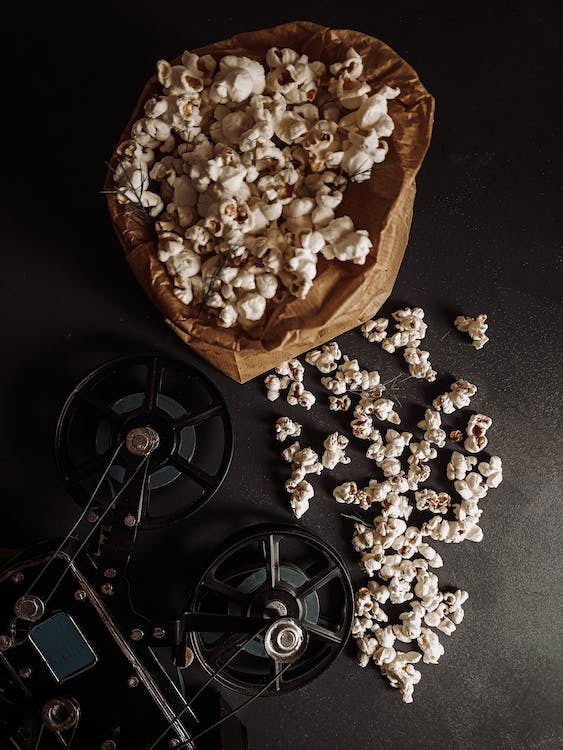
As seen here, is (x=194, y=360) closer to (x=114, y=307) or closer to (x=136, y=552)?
(x=114, y=307)

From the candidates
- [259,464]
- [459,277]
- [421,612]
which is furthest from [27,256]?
[421,612]

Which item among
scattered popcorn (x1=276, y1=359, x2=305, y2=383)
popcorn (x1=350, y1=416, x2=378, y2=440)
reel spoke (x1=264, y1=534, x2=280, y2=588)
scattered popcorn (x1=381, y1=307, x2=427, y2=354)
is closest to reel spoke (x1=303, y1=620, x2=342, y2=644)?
reel spoke (x1=264, y1=534, x2=280, y2=588)

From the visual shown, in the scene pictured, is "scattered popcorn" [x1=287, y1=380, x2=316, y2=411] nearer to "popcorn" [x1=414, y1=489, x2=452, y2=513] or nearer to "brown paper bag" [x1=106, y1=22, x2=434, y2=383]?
"brown paper bag" [x1=106, y1=22, x2=434, y2=383]

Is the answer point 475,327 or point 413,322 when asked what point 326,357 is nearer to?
point 413,322

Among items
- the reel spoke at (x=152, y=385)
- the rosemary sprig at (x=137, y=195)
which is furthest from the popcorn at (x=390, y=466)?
the rosemary sprig at (x=137, y=195)

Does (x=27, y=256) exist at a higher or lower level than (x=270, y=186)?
lower

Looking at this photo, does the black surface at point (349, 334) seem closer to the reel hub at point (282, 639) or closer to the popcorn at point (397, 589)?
the popcorn at point (397, 589)
